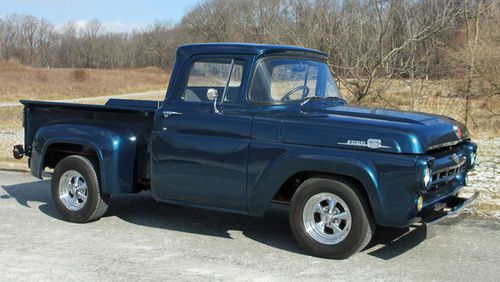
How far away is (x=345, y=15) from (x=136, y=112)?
8.81 m

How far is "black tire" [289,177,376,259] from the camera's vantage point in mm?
5059

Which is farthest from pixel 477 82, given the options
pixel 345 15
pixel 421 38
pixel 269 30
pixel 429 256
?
pixel 429 256

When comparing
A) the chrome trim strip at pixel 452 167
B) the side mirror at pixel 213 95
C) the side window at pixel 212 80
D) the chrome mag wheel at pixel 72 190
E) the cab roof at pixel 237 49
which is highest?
the cab roof at pixel 237 49

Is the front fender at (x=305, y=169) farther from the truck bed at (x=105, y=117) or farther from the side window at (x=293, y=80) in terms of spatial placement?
the truck bed at (x=105, y=117)

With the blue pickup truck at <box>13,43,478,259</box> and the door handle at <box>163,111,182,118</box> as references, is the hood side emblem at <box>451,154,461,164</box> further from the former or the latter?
the door handle at <box>163,111,182,118</box>

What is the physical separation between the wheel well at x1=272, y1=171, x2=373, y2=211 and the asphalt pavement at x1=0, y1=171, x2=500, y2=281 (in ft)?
1.58

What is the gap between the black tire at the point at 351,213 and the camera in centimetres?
506

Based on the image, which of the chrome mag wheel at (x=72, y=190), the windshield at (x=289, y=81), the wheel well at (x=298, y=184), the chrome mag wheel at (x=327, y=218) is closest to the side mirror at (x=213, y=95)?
the windshield at (x=289, y=81)

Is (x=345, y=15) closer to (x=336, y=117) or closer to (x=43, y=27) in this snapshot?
(x=336, y=117)

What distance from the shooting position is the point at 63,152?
705 centimetres

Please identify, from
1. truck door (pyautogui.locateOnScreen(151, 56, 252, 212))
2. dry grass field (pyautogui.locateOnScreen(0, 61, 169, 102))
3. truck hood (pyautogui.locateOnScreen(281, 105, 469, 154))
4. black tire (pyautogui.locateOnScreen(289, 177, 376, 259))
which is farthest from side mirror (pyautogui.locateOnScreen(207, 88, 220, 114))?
dry grass field (pyautogui.locateOnScreen(0, 61, 169, 102))

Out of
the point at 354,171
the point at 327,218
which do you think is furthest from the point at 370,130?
the point at 327,218

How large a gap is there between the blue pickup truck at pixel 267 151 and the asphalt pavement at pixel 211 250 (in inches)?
13.0

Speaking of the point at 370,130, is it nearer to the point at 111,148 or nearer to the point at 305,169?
the point at 305,169
